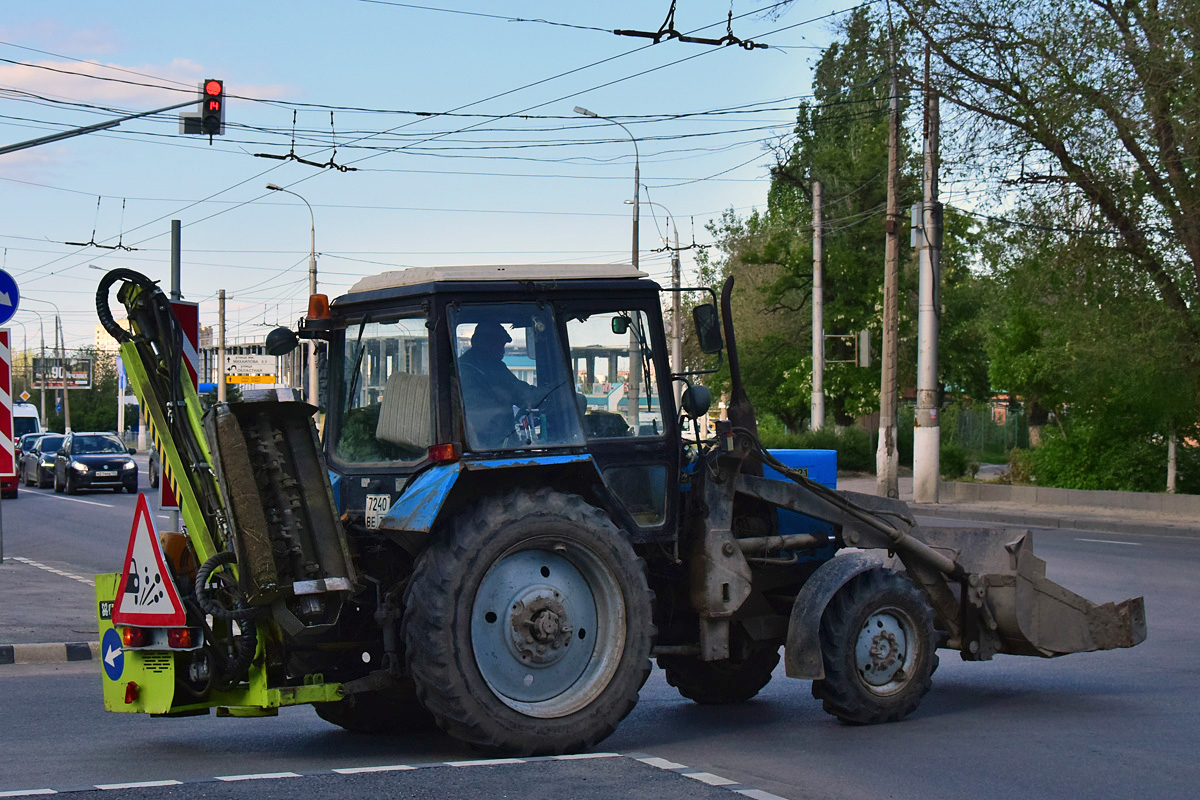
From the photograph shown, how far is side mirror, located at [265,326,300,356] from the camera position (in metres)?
7.30

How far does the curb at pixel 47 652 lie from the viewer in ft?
33.6

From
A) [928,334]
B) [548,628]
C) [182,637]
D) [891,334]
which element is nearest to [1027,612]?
[548,628]

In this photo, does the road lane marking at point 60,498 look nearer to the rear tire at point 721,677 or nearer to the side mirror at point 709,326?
the rear tire at point 721,677

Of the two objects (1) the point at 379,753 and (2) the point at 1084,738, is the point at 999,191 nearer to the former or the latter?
(2) the point at 1084,738

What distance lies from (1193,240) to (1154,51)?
322 centimetres

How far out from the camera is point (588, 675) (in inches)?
257

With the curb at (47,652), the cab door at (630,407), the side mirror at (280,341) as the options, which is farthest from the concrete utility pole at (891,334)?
the side mirror at (280,341)

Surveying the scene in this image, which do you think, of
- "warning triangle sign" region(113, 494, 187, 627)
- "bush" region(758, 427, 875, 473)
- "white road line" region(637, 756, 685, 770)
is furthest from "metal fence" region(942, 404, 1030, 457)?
"warning triangle sign" region(113, 494, 187, 627)

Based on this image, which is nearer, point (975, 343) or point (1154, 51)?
point (1154, 51)

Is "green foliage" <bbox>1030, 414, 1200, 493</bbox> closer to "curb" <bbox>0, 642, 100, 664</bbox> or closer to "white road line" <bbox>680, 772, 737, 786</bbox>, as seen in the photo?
"curb" <bbox>0, 642, 100, 664</bbox>

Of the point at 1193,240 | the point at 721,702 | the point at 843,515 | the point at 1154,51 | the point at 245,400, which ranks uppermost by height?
the point at 1154,51

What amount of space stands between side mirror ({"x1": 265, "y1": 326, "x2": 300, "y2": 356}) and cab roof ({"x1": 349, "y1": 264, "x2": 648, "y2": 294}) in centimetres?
52

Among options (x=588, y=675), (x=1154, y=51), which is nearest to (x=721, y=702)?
(x=588, y=675)

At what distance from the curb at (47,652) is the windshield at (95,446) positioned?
28214 mm
